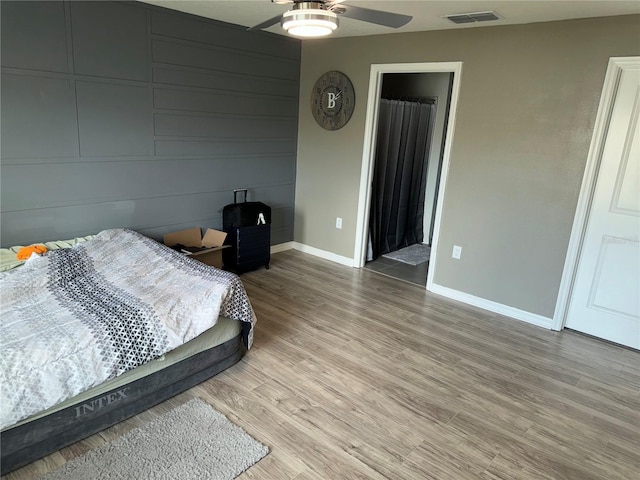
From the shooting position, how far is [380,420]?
2.25m

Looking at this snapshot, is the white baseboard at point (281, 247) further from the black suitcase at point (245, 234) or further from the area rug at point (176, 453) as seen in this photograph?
the area rug at point (176, 453)

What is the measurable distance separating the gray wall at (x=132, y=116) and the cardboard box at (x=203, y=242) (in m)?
0.09

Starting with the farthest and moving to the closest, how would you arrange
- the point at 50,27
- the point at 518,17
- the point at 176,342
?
the point at 518,17 → the point at 50,27 → the point at 176,342

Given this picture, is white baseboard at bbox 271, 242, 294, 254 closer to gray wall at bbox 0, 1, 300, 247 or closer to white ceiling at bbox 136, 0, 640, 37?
gray wall at bbox 0, 1, 300, 247

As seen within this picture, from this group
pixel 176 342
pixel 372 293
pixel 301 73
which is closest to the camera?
pixel 176 342

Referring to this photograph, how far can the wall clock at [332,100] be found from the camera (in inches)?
169

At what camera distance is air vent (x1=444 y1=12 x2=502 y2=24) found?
2.97 m

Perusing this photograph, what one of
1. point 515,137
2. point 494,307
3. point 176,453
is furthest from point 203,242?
point 515,137

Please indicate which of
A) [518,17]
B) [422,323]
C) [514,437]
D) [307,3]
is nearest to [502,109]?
[518,17]

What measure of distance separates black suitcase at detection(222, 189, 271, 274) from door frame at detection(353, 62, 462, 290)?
Result: 98 centimetres

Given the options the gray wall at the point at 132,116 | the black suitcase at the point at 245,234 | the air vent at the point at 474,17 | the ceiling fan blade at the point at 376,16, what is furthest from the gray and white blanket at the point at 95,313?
the air vent at the point at 474,17

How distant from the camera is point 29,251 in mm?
2725

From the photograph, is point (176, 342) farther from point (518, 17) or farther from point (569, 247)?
point (518, 17)

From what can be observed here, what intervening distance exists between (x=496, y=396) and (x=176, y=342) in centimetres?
184
